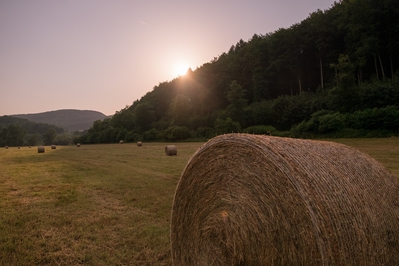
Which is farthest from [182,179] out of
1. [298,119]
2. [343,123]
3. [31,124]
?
[31,124]

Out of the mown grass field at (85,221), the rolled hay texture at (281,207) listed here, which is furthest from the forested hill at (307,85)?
the rolled hay texture at (281,207)

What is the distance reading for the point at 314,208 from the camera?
2.82 metres

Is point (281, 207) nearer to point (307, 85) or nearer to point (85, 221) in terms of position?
point (85, 221)

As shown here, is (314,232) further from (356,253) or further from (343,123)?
(343,123)

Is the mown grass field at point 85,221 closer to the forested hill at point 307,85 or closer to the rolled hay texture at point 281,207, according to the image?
the rolled hay texture at point 281,207

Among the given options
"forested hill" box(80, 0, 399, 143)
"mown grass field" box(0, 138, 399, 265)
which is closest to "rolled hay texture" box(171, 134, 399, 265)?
"mown grass field" box(0, 138, 399, 265)

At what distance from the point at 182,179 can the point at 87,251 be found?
242 centimetres

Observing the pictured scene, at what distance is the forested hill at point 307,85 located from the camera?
3528cm

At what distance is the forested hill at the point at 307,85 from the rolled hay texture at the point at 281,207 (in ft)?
93.6

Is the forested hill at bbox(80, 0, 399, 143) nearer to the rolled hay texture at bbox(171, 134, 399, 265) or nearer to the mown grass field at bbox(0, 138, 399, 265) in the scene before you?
the mown grass field at bbox(0, 138, 399, 265)

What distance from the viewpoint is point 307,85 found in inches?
2549

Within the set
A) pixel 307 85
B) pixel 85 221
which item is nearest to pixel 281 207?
pixel 85 221

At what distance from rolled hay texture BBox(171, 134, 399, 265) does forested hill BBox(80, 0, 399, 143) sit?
2852 cm

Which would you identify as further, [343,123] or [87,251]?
[343,123]
